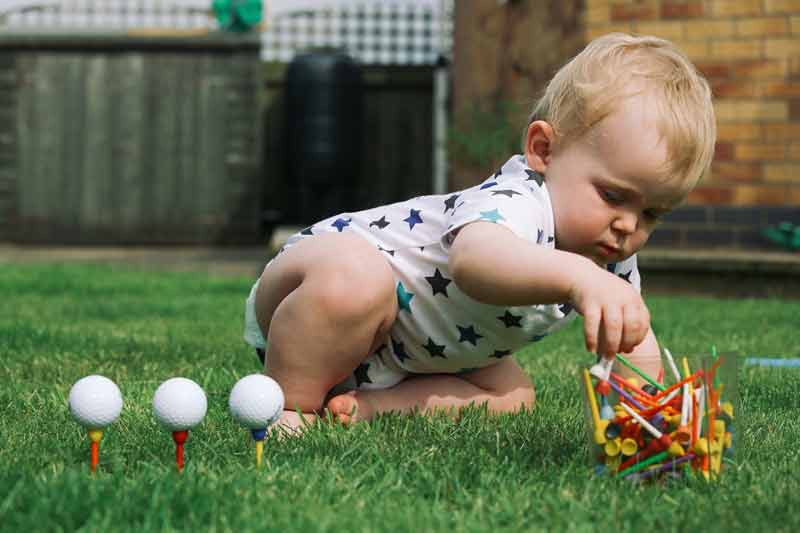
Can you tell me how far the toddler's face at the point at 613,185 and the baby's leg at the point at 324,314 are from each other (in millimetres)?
401

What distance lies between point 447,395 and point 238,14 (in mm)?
10161

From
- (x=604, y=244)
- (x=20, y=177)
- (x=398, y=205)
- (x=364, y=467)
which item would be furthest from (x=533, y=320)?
(x=20, y=177)

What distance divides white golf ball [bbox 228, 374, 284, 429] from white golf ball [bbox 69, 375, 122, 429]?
7.5 inches

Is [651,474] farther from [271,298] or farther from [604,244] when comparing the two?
[271,298]

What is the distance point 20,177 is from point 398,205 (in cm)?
1039

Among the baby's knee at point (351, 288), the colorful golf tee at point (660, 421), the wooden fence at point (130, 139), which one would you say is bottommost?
the wooden fence at point (130, 139)

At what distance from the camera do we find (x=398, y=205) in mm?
2508

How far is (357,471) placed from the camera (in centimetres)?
177

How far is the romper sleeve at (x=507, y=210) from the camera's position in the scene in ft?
6.34

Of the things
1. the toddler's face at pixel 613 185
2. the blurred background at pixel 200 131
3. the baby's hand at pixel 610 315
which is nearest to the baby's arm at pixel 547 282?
the baby's hand at pixel 610 315

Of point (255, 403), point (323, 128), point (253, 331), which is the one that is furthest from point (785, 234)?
point (323, 128)

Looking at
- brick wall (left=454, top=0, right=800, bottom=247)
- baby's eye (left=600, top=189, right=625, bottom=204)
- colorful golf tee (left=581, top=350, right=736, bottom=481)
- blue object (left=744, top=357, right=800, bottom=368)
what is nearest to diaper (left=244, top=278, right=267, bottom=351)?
baby's eye (left=600, top=189, right=625, bottom=204)

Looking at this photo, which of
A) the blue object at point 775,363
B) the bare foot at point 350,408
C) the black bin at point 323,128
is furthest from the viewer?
the black bin at point 323,128

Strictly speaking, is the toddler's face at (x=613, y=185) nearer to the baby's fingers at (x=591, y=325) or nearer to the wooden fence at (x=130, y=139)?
the baby's fingers at (x=591, y=325)
